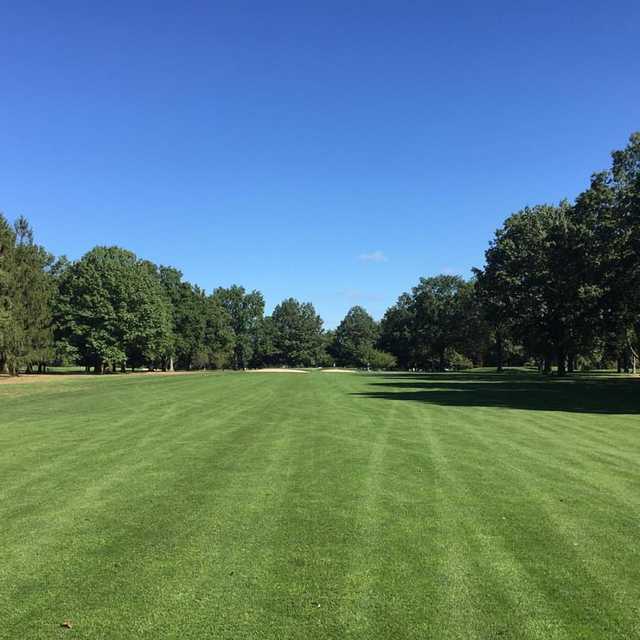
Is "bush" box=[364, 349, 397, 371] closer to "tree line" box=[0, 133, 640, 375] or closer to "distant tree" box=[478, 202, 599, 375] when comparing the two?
"tree line" box=[0, 133, 640, 375]

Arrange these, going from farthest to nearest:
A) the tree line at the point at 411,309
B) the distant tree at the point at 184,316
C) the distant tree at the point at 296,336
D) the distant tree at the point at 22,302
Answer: the distant tree at the point at 296,336, the distant tree at the point at 184,316, the distant tree at the point at 22,302, the tree line at the point at 411,309

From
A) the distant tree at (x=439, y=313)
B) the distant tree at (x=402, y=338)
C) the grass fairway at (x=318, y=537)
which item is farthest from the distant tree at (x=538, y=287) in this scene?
the distant tree at (x=402, y=338)

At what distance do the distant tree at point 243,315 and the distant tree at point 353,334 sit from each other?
24.3 metres

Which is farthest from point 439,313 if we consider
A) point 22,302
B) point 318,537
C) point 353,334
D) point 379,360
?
point 318,537

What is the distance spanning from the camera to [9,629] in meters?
4.40

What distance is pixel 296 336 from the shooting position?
140250 millimetres

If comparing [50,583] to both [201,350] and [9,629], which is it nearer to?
[9,629]

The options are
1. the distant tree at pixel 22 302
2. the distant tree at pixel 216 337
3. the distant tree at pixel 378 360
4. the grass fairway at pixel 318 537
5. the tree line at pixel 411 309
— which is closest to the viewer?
the grass fairway at pixel 318 537

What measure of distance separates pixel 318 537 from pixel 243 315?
383ft

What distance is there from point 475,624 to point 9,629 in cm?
356

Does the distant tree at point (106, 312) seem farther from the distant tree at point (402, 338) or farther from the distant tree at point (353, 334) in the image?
the distant tree at point (353, 334)

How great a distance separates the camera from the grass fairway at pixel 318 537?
4.62 metres

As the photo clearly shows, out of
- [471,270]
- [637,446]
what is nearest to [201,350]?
[471,270]

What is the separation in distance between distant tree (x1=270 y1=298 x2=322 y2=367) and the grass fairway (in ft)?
394
